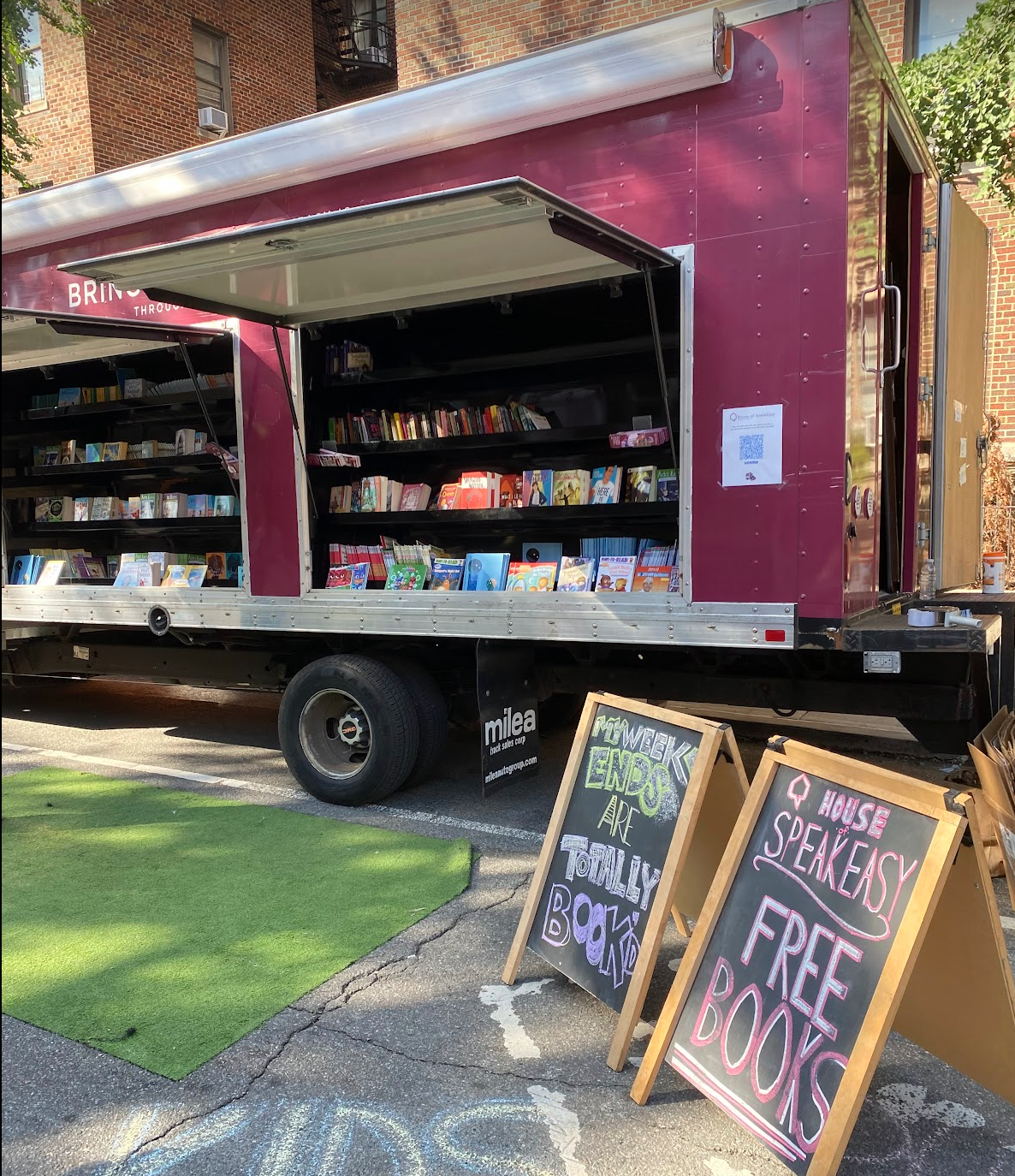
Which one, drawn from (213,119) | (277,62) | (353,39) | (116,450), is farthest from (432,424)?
(353,39)

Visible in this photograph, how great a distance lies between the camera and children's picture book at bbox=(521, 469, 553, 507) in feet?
16.9

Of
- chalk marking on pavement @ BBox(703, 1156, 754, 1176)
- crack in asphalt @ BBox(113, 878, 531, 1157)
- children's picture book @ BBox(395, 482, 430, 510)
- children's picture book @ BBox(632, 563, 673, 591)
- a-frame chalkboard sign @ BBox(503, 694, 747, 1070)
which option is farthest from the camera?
children's picture book @ BBox(395, 482, 430, 510)

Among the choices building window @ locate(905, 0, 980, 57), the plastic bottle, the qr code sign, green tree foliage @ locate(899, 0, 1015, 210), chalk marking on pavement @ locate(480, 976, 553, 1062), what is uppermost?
building window @ locate(905, 0, 980, 57)

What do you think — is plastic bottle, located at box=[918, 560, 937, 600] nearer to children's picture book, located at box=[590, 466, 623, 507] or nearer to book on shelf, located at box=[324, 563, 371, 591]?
children's picture book, located at box=[590, 466, 623, 507]

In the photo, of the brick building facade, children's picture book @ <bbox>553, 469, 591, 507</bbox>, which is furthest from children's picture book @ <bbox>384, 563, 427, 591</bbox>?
the brick building facade

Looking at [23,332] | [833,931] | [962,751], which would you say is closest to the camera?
[833,931]

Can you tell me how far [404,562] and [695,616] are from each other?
1.91m

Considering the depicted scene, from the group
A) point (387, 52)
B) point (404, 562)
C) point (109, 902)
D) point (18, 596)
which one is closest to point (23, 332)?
point (18, 596)

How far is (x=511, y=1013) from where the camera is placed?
3.08 metres

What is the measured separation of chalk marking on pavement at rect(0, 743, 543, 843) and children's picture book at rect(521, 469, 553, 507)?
1713 millimetres

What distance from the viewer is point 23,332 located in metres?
5.77

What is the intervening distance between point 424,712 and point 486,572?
2.77 feet

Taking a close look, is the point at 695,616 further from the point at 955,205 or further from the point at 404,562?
the point at 955,205

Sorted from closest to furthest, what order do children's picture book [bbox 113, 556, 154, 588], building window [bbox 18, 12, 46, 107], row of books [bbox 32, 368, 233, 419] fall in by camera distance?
1. children's picture book [bbox 113, 556, 154, 588]
2. row of books [bbox 32, 368, 233, 419]
3. building window [bbox 18, 12, 46, 107]
